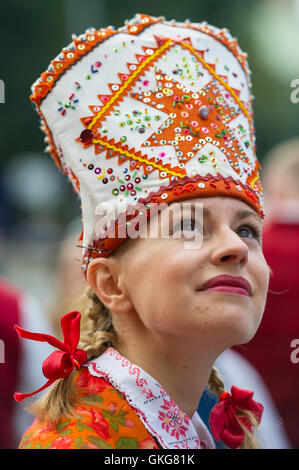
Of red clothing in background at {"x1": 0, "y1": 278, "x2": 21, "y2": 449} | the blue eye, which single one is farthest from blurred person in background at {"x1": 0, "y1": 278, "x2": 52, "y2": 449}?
the blue eye

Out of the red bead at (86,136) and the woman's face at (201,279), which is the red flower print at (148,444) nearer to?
the woman's face at (201,279)

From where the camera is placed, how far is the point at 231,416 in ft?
7.70

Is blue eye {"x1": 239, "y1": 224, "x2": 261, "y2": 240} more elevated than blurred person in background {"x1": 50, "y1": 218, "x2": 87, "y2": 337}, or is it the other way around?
blue eye {"x1": 239, "y1": 224, "x2": 261, "y2": 240}

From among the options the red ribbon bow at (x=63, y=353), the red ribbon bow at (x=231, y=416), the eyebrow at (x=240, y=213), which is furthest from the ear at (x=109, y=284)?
the red ribbon bow at (x=231, y=416)

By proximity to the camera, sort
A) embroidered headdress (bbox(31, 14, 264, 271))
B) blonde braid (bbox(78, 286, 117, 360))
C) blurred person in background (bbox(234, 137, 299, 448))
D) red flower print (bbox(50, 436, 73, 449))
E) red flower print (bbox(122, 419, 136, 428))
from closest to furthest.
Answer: red flower print (bbox(50, 436, 73, 449))
red flower print (bbox(122, 419, 136, 428))
embroidered headdress (bbox(31, 14, 264, 271))
blonde braid (bbox(78, 286, 117, 360))
blurred person in background (bbox(234, 137, 299, 448))

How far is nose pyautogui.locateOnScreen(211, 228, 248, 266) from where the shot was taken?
196cm

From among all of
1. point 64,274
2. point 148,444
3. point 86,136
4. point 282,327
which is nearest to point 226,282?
point 148,444

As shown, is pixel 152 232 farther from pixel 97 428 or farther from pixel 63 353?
pixel 97 428

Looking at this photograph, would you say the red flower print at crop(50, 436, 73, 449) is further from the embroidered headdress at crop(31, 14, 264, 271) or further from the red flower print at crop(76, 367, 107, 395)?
the embroidered headdress at crop(31, 14, 264, 271)

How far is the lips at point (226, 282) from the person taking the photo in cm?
196

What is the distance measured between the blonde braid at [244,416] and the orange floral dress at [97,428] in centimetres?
51

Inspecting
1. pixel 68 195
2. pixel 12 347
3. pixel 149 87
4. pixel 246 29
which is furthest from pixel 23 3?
pixel 149 87

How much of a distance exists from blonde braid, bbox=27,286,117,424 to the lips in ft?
1.49
